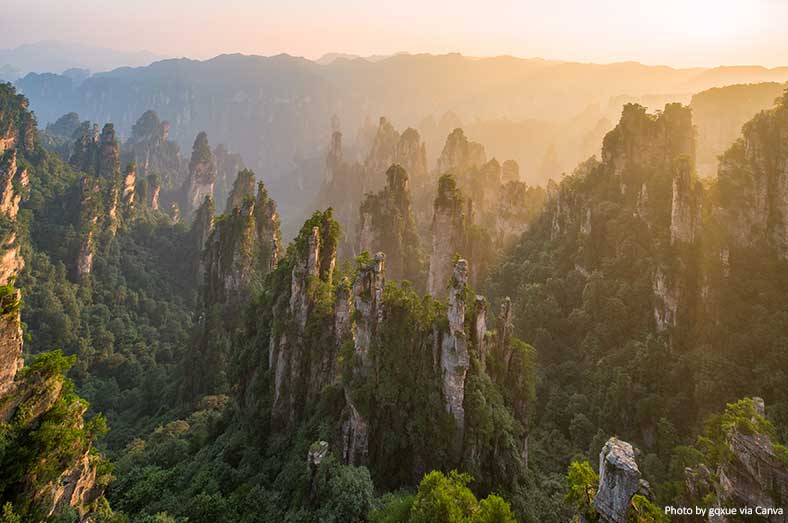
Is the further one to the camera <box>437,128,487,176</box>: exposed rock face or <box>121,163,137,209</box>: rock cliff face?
<box>437,128,487,176</box>: exposed rock face

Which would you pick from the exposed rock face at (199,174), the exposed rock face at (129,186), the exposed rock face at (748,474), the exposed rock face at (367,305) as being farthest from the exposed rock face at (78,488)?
the exposed rock face at (199,174)

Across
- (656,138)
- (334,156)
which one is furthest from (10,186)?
(656,138)

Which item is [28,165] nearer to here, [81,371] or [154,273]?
[154,273]

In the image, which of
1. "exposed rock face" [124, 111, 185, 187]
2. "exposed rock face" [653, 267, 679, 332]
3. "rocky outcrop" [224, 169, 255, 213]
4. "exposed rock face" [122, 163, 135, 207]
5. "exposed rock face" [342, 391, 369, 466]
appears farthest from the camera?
"exposed rock face" [124, 111, 185, 187]

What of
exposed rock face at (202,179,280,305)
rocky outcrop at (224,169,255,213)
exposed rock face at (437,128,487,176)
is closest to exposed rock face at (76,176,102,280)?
rocky outcrop at (224,169,255,213)

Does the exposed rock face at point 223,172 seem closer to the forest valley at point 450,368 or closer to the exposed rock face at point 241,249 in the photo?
the forest valley at point 450,368

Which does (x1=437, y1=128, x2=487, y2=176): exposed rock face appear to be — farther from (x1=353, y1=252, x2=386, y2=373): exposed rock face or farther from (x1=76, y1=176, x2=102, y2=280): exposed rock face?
(x1=353, y1=252, x2=386, y2=373): exposed rock face
